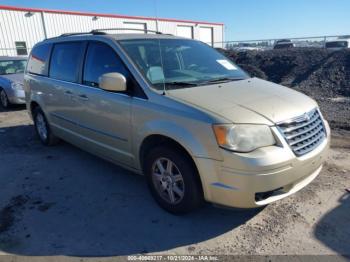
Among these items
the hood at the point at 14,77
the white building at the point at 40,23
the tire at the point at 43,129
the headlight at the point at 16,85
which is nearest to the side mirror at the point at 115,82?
the tire at the point at 43,129

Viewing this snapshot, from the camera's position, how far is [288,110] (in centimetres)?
307

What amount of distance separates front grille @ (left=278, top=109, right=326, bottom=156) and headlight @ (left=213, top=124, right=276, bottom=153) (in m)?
0.21

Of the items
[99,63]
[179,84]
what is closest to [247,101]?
[179,84]

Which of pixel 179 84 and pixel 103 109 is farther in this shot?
pixel 103 109

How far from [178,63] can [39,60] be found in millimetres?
3056

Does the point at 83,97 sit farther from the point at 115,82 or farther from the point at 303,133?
the point at 303,133

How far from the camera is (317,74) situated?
11.4 metres

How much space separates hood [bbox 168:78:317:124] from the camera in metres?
2.89

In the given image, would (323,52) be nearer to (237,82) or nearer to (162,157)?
(237,82)

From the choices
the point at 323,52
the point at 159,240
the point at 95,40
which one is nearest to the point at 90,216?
the point at 159,240

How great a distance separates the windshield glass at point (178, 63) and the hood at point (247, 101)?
23 centimetres

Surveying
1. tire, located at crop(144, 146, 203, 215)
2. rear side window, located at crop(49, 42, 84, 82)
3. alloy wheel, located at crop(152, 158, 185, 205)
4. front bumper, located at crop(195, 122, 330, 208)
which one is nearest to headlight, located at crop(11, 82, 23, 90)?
rear side window, located at crop(49, 42, 84, 82)

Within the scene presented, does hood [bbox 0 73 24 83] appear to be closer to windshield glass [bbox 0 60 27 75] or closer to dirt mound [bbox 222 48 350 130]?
windshield glass [bbox 0 60 27 75]

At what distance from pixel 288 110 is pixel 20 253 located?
2.84 meters
